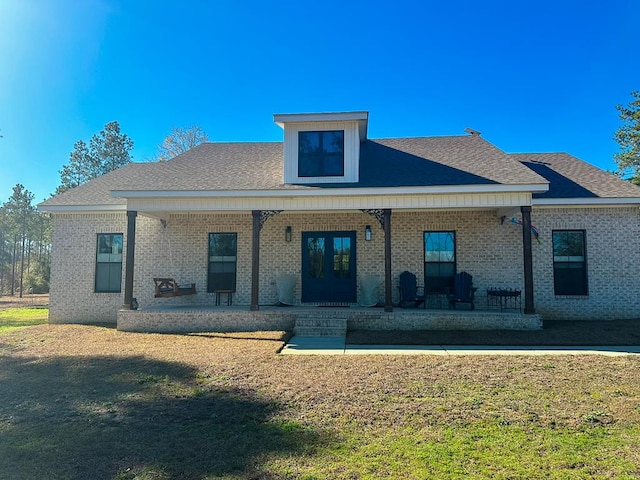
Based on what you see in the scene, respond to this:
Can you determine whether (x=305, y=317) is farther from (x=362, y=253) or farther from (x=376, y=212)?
(x=376, y=212)

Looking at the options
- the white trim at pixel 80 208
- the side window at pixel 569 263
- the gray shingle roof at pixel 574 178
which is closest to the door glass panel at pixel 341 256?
the gray shingle roof at pixel 574 178

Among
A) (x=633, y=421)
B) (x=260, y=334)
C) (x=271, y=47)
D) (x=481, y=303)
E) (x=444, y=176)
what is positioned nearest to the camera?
(x=633, y=421)

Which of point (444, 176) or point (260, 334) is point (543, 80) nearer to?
point (444, 176)

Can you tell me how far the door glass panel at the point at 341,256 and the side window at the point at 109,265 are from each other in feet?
20.9

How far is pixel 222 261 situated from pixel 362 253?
13.6ft

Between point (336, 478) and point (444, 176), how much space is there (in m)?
8.75

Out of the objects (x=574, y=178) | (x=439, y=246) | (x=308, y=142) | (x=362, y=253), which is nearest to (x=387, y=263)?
(x=362, y=253)

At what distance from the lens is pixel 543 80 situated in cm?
1680

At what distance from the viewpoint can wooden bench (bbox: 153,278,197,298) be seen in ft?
35.7

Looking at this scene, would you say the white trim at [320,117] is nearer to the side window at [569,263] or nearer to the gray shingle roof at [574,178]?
the gray shingle roof at [574,178]

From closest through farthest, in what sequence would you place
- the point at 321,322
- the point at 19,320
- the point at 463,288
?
the point at 321,322 < the point at 463,288 < the point at 19,320

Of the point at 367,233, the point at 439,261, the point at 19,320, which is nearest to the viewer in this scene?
the point at 439,261

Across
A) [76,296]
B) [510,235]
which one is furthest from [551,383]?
[76,296]

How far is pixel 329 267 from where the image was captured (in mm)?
12203
